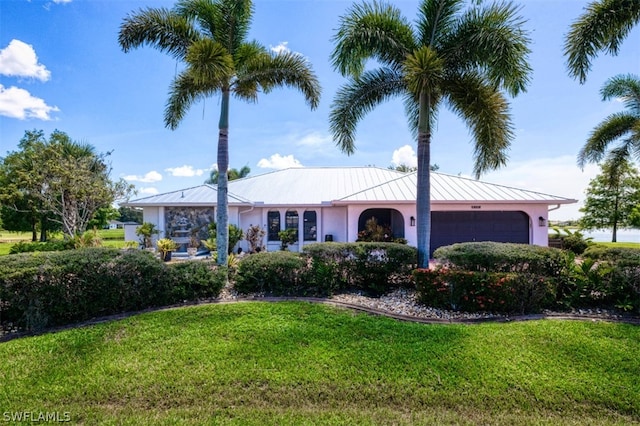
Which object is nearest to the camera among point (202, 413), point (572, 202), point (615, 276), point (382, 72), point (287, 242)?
point (202, 413)

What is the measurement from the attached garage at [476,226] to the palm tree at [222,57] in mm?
9786

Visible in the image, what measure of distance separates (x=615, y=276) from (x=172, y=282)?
9651 millimetres

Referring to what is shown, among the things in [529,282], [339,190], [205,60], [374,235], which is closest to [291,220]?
[339,190]

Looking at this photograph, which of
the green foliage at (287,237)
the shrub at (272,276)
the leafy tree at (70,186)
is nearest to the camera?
the shrub at (272,276)

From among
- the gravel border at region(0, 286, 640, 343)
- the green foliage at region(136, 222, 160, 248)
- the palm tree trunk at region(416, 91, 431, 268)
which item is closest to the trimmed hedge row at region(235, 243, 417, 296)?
the gravel border at region(0, 286, 640, 343)

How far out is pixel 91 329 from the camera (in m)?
5.20

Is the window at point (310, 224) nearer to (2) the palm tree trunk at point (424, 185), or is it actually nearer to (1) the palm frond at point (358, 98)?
(1) the palm frond at point (358, 98)

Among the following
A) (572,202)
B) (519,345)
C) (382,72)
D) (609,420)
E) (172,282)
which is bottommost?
(609,420)

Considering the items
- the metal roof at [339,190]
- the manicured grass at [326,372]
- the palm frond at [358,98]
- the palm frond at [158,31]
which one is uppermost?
the palm frond at [158,31]

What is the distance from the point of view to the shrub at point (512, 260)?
6770 millimetres

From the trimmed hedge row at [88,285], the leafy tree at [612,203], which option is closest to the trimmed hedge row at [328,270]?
the trimmed hedge row at [88,285]

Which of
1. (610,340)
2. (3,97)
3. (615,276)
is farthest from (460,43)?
(3,97)

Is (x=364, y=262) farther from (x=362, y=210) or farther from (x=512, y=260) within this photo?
(x=362, y=210)

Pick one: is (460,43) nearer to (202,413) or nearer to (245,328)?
(245,328)
